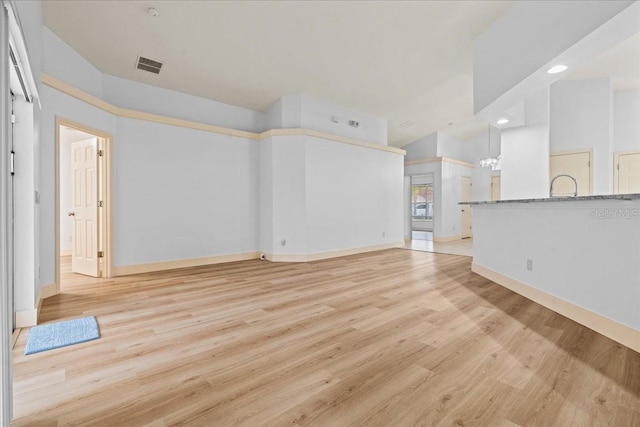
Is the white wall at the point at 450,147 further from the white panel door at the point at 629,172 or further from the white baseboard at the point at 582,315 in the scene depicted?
the white baseboard at the point at 582,315

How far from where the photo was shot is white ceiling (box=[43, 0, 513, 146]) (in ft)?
12.2

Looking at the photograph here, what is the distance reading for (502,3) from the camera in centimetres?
371

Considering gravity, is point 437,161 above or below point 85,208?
above

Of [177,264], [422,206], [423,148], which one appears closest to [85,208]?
[177,264]

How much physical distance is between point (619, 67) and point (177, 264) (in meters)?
8.50

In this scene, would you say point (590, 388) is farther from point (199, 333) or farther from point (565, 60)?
point (565, 60)

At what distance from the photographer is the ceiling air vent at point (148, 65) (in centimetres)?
445

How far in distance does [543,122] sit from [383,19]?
336 centimetres

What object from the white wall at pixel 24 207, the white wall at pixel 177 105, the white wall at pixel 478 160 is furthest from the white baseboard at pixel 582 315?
the white wall at pixel 478 160

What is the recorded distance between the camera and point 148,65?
4.57m

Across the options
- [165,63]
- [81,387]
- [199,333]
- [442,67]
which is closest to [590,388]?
[199,333]

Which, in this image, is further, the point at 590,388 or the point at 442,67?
the point at 442,67

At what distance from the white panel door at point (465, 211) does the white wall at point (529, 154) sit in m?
4.65

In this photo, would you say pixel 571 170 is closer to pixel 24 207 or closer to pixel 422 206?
pixel 422 206
